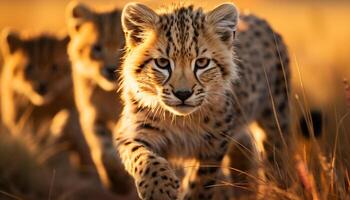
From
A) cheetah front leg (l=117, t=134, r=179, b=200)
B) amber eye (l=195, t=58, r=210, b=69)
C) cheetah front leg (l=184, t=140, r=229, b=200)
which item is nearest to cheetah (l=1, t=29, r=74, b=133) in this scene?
cheetah front leg (l=184, t=140, r=229, b=200)

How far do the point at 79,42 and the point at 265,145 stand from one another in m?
2.42

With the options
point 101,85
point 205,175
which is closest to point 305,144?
point 205,175

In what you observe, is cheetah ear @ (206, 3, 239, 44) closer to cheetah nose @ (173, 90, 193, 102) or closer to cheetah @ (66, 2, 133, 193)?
cheetah nose @ (173, 90, 193, 102)

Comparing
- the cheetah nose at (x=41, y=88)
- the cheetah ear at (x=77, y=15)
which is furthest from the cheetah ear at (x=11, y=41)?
the cheetah ear at (x=77, y=15)

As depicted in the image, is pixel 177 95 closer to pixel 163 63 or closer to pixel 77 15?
pixel 163 63

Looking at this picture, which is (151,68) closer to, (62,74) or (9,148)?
(9,148)

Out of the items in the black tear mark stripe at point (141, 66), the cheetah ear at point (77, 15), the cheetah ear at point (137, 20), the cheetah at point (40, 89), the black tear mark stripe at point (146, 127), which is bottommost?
the cheetah at point (40, 89)

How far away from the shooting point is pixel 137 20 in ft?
18.1

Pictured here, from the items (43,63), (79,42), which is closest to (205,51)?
(79,42)

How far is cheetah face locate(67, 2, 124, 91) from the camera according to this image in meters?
8.00

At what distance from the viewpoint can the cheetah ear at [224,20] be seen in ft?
18.0

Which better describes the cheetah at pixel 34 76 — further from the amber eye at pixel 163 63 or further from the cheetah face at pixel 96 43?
the amber eye at pixel 163 63

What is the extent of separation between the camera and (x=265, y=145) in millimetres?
6914

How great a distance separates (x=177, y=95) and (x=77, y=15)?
398 cm
